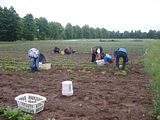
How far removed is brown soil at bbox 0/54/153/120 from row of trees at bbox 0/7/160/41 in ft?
143

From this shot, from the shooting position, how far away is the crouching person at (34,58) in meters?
13.1

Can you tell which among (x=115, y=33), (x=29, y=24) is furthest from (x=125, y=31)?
(x=29, y=24)

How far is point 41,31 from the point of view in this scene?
7831 centimetres

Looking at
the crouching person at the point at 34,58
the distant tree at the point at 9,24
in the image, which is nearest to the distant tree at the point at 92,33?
the distant tree at the point at 9,24

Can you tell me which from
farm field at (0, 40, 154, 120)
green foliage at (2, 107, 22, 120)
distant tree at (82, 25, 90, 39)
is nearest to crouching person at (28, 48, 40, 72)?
farm field at (0, 40, 154, 120)

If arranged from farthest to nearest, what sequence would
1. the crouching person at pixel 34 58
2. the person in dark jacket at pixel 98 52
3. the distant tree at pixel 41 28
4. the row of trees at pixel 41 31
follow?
the distant tree at pixel 41 28 → the row of trees at pixel 41 31 → the person in dark jacket at pixel 98 52 → the crouching person at pixel 34 58

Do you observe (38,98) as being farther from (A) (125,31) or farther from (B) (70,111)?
(A) (125,31)

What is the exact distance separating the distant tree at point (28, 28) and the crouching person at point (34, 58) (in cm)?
5166

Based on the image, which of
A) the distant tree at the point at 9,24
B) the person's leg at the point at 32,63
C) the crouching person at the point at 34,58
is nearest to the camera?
the crouching person at the point at 34,58

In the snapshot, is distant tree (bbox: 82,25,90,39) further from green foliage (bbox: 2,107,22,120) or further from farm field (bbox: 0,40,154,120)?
green foliage (bbox: 2,107,22,120)

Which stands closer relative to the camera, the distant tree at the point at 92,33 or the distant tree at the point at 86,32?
the distant tree at the point at 86,32

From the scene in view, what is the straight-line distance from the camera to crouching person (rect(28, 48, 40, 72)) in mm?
13136

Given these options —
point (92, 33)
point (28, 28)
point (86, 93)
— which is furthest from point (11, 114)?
point (92, 33)

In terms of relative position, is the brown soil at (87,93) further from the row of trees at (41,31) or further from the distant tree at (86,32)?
the distant tree at (86,32)
